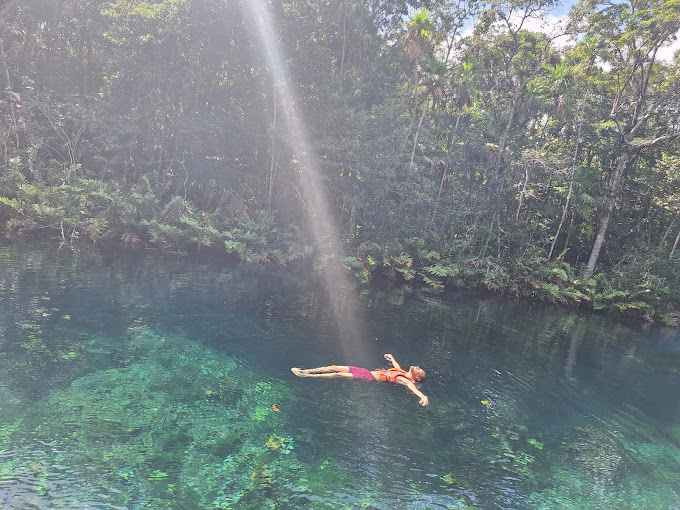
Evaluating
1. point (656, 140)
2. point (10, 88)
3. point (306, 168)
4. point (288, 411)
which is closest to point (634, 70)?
point (656, 140)

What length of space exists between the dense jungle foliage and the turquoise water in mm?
7974

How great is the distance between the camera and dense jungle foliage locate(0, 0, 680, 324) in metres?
20.7

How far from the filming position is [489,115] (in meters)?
25.6

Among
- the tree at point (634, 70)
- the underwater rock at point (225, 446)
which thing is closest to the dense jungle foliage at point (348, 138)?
the tree at point (634, 70)

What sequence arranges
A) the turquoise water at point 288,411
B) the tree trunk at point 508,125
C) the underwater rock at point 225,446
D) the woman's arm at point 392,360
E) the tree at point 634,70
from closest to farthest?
the turquoise water at point 288,411 < the underwater rock at point 225,446 < the woman's arm at point 392,360 < the tree at point 634,70 < the tree trunk at point 508,125

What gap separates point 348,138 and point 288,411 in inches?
704

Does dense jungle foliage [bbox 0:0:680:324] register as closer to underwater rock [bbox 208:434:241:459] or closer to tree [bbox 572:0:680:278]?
tree [bbox 572:0:680:278]

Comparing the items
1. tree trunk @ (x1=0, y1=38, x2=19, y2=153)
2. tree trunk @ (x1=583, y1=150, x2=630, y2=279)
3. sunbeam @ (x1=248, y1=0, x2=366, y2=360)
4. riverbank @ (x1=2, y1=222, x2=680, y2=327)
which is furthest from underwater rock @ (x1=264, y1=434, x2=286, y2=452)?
tree trunk @ (x1=0, y1=38, x2=19, y2=153)

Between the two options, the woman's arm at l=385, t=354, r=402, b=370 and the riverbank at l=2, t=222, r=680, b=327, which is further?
the riverbank at l=2, t=222, r=680, b=327

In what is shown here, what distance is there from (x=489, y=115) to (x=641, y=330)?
14.7 meters

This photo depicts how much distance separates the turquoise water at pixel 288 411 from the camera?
5.30 metres

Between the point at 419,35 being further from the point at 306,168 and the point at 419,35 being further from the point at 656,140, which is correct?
the point at 656,140

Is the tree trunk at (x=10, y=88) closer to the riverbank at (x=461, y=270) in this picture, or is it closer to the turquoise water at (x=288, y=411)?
the riverbank at (x=461, y=270)

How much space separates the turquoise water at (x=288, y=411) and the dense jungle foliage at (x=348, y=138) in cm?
797
